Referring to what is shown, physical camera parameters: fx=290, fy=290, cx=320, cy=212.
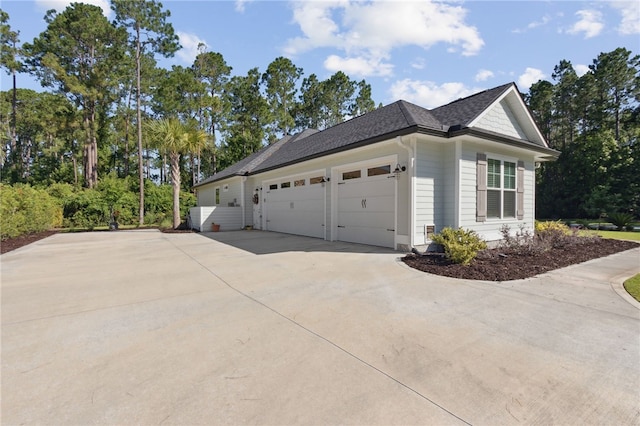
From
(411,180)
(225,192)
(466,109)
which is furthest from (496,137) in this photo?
(225,192)

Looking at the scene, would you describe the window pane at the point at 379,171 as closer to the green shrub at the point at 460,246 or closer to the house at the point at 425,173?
the house at the point at 425,173

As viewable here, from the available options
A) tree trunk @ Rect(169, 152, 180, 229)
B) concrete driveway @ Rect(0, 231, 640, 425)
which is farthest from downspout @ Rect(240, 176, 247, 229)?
concrete driveway @ Rect(0, 231, 640, 425)

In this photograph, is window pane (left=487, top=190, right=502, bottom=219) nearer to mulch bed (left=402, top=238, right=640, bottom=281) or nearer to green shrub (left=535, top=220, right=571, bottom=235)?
mulch bed (left=402, top=238, right=640, bottom=281)

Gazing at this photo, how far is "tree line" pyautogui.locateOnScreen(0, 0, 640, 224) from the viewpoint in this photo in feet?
70.6

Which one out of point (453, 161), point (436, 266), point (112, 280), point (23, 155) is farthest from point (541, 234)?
point (23, 155)

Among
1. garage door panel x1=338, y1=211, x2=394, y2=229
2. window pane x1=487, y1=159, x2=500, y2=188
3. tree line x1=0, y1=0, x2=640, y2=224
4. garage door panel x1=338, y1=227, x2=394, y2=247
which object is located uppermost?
tree line x1=0, y1=0, x2=640, y2=224

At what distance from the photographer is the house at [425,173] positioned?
24.7 feet

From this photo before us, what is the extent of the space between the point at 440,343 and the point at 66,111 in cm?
3245

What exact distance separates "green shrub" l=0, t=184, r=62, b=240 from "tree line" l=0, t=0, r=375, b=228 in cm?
570

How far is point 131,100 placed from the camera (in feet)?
93.1

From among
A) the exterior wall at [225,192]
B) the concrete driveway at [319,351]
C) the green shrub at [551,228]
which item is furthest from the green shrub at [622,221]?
the exterior wall at [225,192]

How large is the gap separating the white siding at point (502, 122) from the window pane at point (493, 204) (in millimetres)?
1912

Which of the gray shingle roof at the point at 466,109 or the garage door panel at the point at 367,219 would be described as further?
the garage door panel at the point at 367,219

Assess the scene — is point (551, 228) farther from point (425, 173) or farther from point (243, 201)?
point (243, 201)
